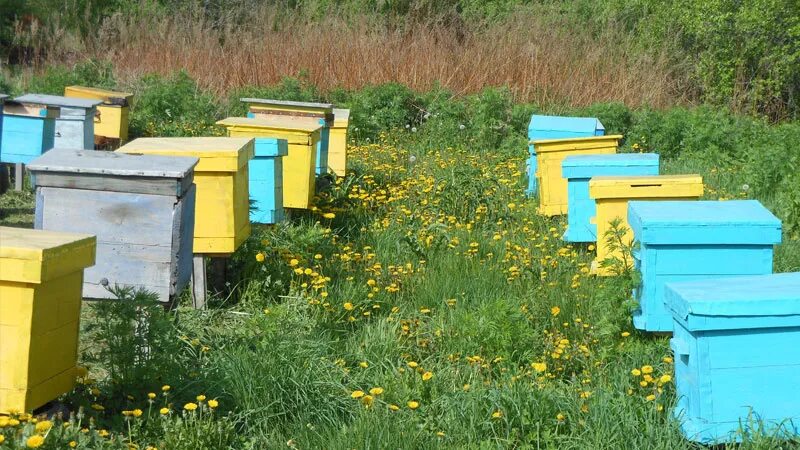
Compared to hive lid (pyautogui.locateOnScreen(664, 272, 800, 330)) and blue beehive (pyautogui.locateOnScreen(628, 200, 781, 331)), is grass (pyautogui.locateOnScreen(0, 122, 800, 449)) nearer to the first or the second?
blue beehive (pyautogui.locateOnScreen(628, 200, 781, 331))

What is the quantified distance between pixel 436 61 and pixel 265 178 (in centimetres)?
883

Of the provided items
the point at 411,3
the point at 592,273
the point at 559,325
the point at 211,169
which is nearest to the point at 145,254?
the point at 211,169

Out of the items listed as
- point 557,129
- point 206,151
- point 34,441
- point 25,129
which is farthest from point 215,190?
point 25,129

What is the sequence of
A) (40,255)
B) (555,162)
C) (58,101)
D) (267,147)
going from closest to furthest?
(40,255) → (267,147) → (555,162) → (58,101)

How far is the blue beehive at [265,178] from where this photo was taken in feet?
20.3

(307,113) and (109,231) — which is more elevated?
(307,113)

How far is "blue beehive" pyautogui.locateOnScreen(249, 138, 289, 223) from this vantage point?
6.20m

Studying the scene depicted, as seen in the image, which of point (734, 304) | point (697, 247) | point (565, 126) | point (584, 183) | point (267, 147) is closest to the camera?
point (734, 304)

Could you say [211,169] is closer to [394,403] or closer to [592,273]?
[394,403]

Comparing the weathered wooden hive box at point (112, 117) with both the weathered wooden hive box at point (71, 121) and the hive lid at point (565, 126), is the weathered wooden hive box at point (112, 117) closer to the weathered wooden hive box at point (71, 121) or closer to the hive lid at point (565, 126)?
the weathered wooden hive box at point (71, 121)

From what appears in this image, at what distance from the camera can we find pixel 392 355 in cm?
469

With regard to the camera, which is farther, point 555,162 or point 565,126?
point 565,126

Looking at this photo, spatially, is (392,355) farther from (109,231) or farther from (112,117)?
(112,117)

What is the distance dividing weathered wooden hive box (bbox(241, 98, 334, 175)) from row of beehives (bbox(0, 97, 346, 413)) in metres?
1.61
